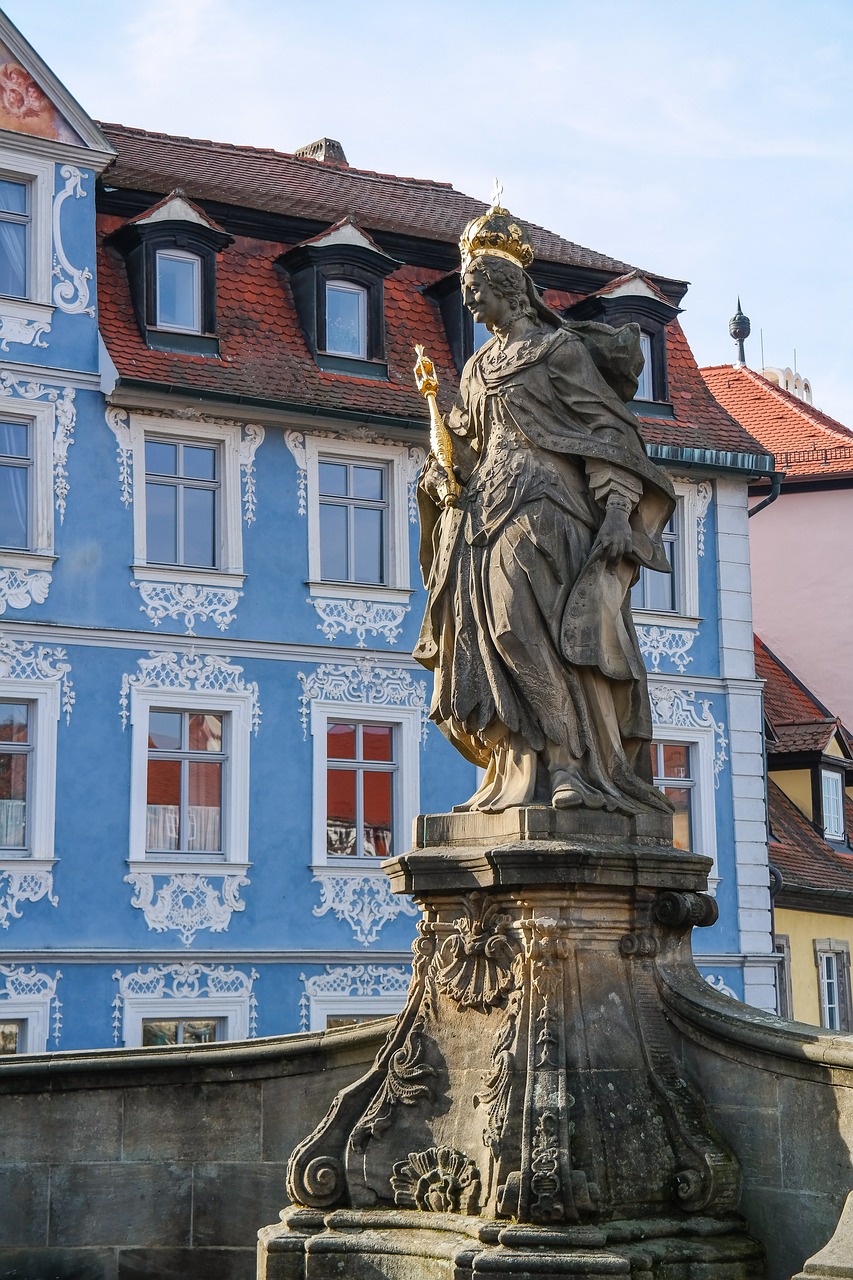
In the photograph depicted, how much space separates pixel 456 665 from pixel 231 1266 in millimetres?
2831

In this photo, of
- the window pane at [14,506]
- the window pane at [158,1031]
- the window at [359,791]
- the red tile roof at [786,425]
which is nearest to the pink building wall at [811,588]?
the red tile roof at [786,425]

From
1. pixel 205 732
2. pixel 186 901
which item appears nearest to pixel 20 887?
pixel 186 901

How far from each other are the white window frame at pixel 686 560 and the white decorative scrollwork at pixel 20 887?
26.8 feet

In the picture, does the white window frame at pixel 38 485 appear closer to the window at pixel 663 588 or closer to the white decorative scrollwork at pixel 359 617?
the white decorative scrollwork at pixel 359 617

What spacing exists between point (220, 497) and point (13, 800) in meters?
3.75

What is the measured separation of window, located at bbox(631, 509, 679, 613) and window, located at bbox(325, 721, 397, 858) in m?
3.88

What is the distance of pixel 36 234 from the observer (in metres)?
20.3

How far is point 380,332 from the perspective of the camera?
2239 centimetres

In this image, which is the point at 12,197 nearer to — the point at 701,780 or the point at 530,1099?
the point at 701,780

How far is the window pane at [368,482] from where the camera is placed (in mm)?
21766

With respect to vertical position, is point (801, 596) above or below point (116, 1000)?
above

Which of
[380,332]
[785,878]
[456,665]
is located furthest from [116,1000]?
[456,665]

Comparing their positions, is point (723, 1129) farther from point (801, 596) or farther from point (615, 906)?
point (801, 596)

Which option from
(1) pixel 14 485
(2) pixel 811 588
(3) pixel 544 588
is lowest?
(3) pixel 544 588
